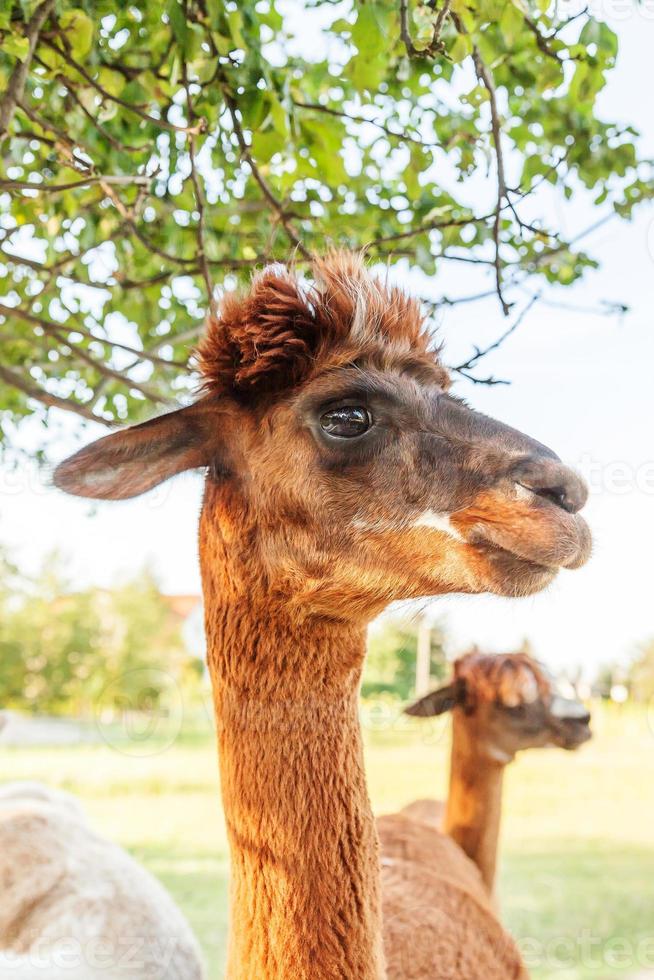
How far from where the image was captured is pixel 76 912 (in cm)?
343

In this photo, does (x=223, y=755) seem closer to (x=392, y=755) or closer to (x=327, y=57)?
(x=327, y=57)

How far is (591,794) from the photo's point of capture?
1285 cm

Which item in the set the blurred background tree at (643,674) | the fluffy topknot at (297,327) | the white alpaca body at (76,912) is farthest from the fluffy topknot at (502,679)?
the blurred background tree at (643,674)

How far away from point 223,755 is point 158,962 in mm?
1902

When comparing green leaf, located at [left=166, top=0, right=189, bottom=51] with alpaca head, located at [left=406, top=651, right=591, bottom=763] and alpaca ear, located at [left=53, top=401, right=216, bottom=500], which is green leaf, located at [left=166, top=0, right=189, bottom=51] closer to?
alpaca ear, located at [left=53, top=401, right=216, bottom=500]

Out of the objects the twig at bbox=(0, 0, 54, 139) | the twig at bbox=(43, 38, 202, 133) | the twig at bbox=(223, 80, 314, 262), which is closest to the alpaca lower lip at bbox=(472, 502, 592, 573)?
the twig at bbox=(223, 80, 314, 262)

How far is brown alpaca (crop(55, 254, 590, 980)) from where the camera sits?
5.58 ft

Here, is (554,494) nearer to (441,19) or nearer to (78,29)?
(441,19)

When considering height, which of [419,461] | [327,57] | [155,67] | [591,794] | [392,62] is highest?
[327,57]

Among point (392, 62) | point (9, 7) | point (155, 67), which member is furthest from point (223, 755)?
point (392, 62)

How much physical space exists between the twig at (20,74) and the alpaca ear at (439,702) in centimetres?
277

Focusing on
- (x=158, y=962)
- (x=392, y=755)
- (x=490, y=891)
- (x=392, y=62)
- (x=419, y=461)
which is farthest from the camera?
(x=392, y=755)

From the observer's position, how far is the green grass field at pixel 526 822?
766 centimetres

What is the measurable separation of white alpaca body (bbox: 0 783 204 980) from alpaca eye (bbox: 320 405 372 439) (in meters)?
2.32
